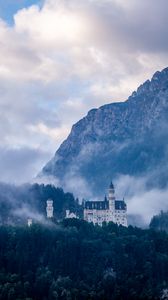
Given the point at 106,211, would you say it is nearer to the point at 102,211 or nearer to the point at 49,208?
the point at 102,211

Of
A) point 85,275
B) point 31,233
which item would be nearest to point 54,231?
point 31,233

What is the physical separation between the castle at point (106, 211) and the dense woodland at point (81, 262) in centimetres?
3113

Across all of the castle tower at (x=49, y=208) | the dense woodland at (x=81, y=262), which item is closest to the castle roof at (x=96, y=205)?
the castle tower at (x=49, y=208)

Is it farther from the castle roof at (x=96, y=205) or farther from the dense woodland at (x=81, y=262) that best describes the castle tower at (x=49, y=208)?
the dense woodland at (x=81, y=262)

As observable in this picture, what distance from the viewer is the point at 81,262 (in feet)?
461

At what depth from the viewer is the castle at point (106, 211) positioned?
194250 millimetres

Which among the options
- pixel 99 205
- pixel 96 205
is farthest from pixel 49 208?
pixel 99 205

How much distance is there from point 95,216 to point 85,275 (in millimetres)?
61236

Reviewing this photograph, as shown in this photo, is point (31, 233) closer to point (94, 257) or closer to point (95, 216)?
point (94, 257)

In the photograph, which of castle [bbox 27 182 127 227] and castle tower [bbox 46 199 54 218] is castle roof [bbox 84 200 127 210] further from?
castle tower [bbox 46 199 54 218]

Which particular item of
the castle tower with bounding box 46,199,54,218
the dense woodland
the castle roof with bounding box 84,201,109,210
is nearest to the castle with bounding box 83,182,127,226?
the castle roof with bounding box 84,201,109,210

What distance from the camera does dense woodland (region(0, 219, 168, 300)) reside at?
407ft

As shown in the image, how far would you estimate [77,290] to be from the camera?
123 metres

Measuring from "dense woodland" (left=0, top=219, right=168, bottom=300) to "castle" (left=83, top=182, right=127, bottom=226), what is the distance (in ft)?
102
